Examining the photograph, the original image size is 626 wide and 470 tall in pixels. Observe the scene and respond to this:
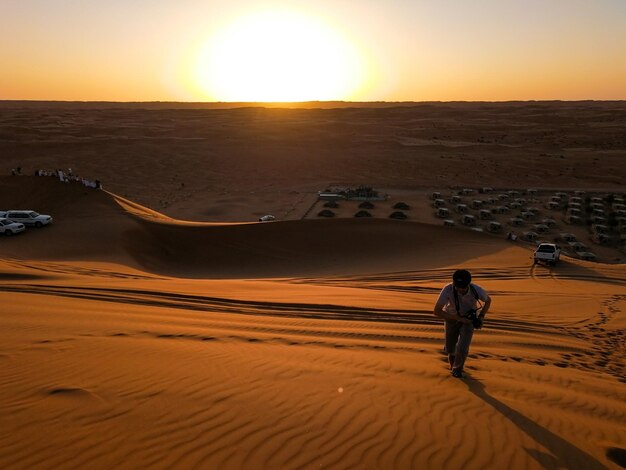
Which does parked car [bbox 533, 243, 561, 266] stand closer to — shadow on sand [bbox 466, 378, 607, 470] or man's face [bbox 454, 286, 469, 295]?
man's face [bbox 454, 286, 469, 295]

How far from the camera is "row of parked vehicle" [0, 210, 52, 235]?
24516mm

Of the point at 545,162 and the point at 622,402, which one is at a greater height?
the point at 545,162

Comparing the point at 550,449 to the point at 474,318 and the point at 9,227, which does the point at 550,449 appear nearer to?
the point at 474,318

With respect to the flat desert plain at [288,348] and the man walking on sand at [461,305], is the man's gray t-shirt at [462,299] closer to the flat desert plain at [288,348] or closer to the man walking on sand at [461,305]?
the man walking on sand at [461,305]

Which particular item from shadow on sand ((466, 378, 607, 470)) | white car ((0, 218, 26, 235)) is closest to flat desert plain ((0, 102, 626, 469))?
shadow on sand ((466, 378, 607, 470))

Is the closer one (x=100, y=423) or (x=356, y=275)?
(x=100, y=423)

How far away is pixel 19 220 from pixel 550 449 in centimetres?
2580

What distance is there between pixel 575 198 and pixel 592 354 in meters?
38.7

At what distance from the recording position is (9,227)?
24531mm

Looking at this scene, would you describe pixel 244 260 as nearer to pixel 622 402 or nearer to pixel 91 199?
pixel 91 199

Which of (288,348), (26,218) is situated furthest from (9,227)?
(288,348)

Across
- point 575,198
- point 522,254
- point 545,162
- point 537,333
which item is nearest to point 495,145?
point 545,162

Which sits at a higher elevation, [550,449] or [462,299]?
[462,299]

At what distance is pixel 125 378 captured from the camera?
6.42m
